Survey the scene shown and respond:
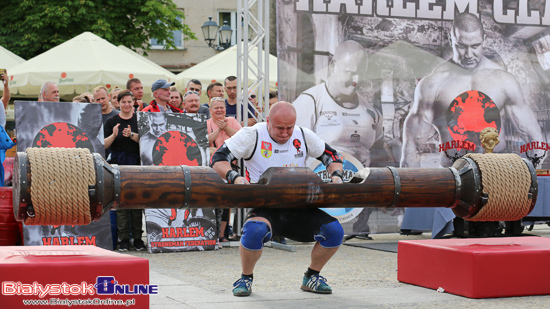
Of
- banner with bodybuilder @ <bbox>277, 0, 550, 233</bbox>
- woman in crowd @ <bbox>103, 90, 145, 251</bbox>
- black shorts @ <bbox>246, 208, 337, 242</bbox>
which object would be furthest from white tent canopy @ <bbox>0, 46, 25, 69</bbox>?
black shorts @ <bbox>246, 208, 337, 242</bbox>

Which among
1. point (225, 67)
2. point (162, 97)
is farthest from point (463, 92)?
point (225, 67)

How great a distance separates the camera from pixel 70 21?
2430 cm

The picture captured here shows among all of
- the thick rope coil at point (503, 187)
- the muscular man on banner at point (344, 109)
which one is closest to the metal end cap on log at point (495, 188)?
the thick rope coil at point (503, 187)

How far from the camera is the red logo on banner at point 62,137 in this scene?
8.55 meters

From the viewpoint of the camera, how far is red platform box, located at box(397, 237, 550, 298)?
225 inches

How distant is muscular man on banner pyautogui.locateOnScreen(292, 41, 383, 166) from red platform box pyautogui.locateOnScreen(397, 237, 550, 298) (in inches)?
128

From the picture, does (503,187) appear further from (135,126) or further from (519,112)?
(519,112)

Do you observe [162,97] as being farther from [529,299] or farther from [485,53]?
[529,299]

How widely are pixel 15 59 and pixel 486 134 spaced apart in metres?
11.0

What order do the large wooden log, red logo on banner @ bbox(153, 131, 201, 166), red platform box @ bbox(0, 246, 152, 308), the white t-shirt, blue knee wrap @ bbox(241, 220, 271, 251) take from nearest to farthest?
red platform box @ bbox(0, 246, 152, 308)
the large wooden log
blue knee wrap @ bbox(241, 220, 271, 251)
the white t-shirt
red logo on banner @ bbox(153, 131, 201, 166)

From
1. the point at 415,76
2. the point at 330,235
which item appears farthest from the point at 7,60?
the point at 330,235

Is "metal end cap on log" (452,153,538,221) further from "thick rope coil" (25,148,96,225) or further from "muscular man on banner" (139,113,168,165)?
"muscular man on banner" (139,113,168,165)

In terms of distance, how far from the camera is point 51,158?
4867mm

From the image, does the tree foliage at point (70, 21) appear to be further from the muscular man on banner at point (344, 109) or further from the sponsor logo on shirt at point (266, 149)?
the sponsor logo on shirt at point (266, 149)
